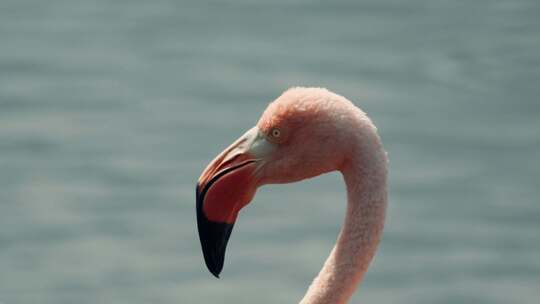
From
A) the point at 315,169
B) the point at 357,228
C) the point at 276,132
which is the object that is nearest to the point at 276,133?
the point at 276,132

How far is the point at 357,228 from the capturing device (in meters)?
6.23

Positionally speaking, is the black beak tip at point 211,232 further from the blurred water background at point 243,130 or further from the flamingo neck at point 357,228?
the blurred water background at point 243,130

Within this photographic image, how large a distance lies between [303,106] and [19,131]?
7.48 metres

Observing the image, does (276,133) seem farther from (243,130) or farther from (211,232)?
(243,130)

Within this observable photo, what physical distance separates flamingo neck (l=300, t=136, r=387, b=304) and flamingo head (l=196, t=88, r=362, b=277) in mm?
90

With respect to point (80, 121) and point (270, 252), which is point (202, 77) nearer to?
point (80, 121)

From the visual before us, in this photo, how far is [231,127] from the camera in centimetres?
1304

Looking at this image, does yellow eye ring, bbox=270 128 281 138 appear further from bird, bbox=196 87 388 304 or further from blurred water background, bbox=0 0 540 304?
blurred water background, bbox=0 0 540 304

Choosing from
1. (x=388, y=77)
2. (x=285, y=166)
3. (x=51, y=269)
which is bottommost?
(x=51, y=269)

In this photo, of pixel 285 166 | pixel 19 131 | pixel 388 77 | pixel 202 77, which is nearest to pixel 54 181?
pixel 19 131

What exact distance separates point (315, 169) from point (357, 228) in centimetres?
29

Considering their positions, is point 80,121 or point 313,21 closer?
point 80,121

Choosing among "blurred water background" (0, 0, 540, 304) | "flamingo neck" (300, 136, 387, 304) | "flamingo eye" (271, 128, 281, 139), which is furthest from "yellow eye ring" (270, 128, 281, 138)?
"blurred water background" (0, 0, 540, 304)

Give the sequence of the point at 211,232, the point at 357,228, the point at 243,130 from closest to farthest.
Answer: the point at 357,228 < the point at 211,232 < the point at 243,130
